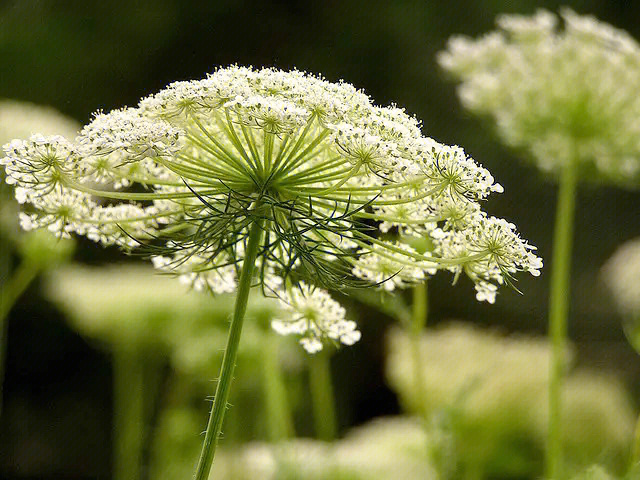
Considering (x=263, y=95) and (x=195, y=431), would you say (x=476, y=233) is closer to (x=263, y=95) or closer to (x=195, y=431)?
(x=263, y=95)

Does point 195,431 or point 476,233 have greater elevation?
point 476,233

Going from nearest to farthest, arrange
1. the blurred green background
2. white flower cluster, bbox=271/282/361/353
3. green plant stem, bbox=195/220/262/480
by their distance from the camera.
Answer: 1. green plant stem, bbox=195/220/262/480
2. white flower cluster, bbox=271/282/361/353
3. the blurred green background

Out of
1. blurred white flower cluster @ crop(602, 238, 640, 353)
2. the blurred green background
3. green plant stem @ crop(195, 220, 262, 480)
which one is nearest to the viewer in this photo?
green plant stem @ crop(195, 220, 262, 480)

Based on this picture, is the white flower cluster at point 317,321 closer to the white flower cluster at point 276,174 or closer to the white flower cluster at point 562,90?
the white flower cluster at point 276,174

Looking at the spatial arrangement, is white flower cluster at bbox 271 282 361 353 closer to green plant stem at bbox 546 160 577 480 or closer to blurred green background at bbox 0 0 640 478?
green plant stem at bbox 546 160 577 480

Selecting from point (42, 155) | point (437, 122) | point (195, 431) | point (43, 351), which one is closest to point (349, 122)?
point (42, 155)

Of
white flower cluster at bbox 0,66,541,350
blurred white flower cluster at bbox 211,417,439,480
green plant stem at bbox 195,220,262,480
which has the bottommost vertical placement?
blurred white flower cluster at bbox 211,417,439,480

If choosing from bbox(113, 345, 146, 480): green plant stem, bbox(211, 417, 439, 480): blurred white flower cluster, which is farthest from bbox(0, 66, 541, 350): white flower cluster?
bbox(113, 345, 146, 480): green plant stem
